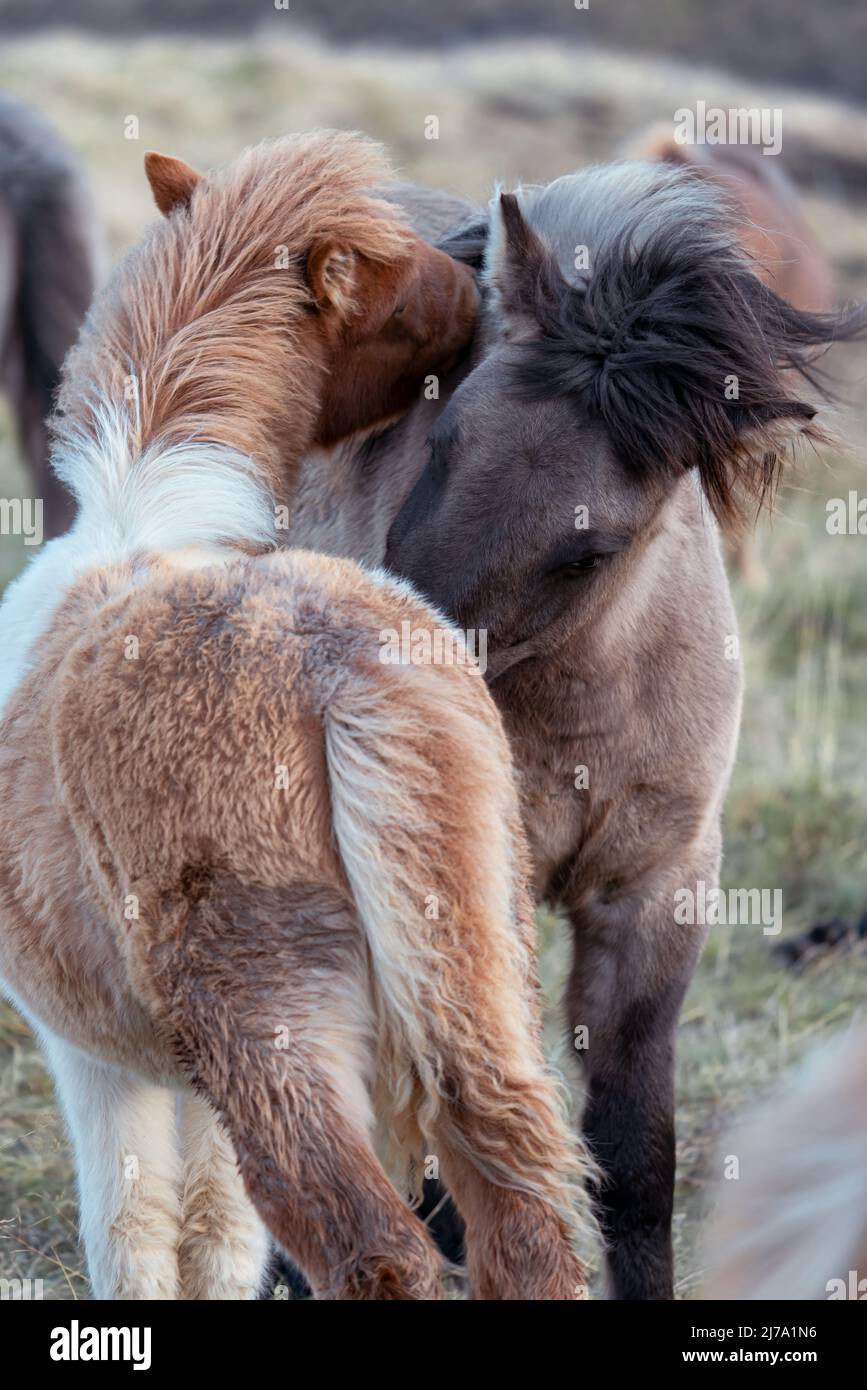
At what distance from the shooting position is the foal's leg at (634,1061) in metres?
3.89

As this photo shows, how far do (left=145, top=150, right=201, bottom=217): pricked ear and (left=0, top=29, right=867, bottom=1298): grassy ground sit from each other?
5.65 feet

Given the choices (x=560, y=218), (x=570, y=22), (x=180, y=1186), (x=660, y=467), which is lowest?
(x=180, y=1186)

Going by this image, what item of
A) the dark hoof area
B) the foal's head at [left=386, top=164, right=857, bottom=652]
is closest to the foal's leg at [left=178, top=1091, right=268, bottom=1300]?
the foal's head at [left=386, top=164, right=857, bottom=652]

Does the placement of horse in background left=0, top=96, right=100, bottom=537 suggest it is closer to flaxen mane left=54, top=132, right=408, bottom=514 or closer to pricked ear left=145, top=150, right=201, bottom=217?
pricked ear left=145, top=150, right=201, bottom=217

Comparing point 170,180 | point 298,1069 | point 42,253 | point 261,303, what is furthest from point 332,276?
point 42,253

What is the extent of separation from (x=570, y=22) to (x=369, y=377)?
28.6 metres

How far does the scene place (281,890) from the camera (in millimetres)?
2439

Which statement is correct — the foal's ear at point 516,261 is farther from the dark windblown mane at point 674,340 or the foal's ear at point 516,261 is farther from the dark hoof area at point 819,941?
the dark hoof area at point 819,941

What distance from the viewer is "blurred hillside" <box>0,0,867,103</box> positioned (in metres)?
26.9

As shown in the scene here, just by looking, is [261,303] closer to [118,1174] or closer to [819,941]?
[118,1174]

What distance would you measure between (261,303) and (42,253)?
560cm
